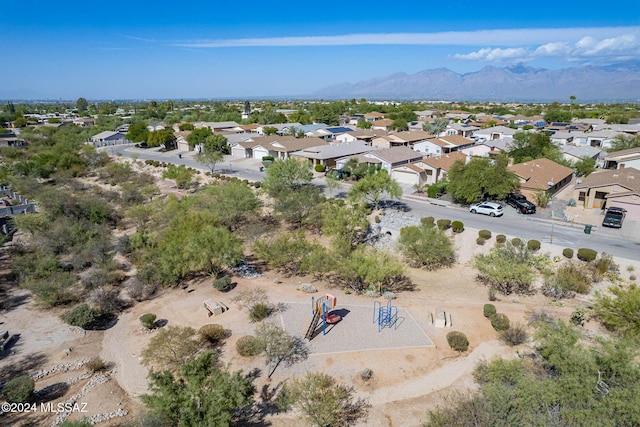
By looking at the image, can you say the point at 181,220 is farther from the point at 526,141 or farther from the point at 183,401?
the point at 526,141

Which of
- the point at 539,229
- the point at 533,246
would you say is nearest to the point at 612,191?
the point at 539,229

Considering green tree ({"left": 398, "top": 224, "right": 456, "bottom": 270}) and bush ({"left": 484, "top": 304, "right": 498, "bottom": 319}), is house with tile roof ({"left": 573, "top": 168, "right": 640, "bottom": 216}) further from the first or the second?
bush ({"left": 484, "top": 304, "right": 498, "bottom": 319})

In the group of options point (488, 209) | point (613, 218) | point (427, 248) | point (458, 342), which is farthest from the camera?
point (488, 209)

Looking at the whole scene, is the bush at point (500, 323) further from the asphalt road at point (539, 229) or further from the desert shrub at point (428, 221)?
the desert shrub at point (428, 221)

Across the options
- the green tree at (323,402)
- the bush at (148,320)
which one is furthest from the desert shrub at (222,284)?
the green tree at (323,402)

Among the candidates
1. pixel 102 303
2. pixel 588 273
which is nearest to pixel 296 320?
pixel 102 303

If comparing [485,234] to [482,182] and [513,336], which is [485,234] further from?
[513,336]

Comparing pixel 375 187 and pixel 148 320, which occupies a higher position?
pixel 375 187
